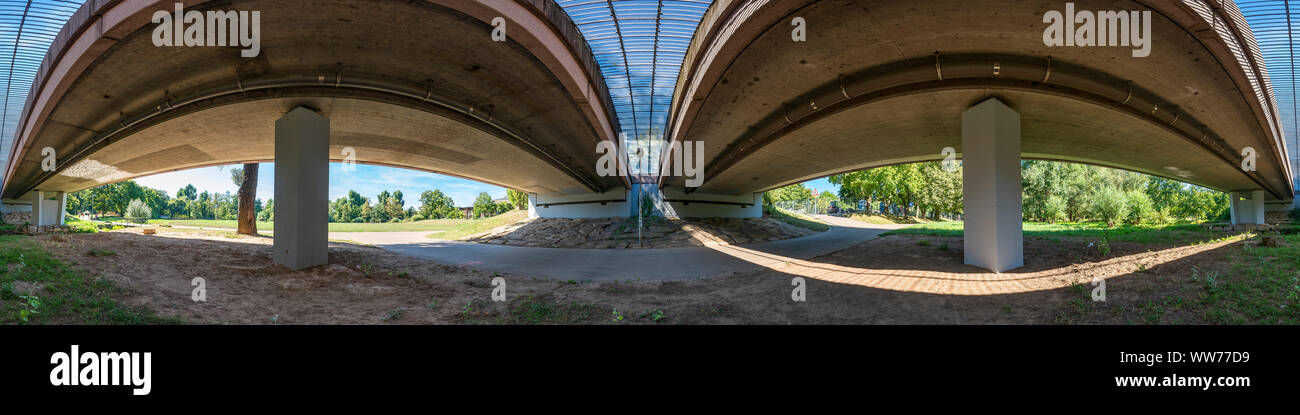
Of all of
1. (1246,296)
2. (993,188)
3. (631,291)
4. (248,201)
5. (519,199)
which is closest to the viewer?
(1246,296)

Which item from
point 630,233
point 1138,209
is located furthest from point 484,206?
point 1138,209

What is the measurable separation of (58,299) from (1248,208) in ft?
168

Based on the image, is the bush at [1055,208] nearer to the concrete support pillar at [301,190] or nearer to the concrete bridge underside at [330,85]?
the concrete bridge underside at [330,85]

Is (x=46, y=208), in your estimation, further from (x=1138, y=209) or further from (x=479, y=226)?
(x=1138, y=209)

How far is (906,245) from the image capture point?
14453 millimetres

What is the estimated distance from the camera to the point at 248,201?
1923 centimetres

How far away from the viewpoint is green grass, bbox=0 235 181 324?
495 cm

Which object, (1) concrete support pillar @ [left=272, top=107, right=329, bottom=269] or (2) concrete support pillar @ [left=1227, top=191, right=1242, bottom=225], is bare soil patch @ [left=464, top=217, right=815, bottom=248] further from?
(2) concrete support pillar @ [left=1227, top=191, right=1242, bottom=225]

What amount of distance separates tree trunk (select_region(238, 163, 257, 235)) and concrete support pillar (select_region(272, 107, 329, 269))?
12033mm

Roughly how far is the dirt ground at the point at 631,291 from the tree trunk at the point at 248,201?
8860mm

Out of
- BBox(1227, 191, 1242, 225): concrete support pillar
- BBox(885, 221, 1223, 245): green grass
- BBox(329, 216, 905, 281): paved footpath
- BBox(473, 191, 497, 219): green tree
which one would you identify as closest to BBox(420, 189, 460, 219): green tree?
BBox(473, 191, 497, 219): green tree

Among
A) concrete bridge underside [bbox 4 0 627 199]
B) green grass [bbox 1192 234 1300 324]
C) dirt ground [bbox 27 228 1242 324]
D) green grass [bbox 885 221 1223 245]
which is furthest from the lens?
green grass [bbox 885 221 1223 245]

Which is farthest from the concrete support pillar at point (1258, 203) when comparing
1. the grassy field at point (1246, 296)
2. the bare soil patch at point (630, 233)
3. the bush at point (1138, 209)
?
the grassy field at point (1246, 296)

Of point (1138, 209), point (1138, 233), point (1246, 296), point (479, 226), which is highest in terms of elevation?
point (1138, 209)
